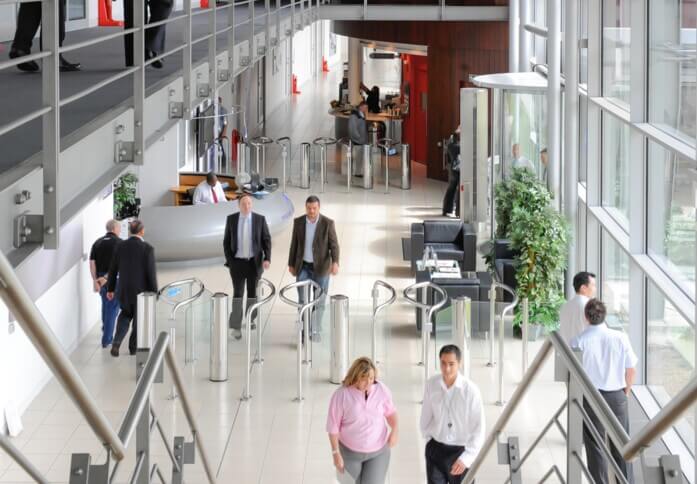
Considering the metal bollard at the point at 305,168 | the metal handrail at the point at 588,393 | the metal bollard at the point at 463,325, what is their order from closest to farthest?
the metal handrail at the point at 588,393, the metal bollard at the point at 463,325, the metal bollard at the point at 305,168

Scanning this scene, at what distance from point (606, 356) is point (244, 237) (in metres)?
4.94

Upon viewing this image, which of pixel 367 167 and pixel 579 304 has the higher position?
pixel 367 167

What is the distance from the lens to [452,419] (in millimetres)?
6770

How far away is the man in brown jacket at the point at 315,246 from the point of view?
11.4 m

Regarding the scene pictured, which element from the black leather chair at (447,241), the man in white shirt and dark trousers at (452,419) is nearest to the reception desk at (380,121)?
the black leather chair at (447,241)

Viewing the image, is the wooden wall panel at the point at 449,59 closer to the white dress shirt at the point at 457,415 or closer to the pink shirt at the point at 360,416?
the pink shirt at the point at 360,416

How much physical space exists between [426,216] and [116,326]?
8.37m

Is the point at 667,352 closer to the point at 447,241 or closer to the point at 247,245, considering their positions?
the point at 247,245

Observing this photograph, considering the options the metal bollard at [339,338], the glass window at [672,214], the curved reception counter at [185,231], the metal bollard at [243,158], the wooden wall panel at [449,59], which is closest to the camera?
the glass window at [672,214]

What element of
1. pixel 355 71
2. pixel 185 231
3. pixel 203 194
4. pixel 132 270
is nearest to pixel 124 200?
pixel 185 231

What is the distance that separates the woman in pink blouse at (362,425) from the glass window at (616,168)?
165 inches

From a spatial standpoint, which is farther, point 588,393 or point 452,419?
point 452,419

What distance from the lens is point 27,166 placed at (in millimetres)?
3541

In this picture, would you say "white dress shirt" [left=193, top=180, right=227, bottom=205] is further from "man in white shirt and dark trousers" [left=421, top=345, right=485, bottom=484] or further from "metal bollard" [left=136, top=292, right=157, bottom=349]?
"man in white shirt and dark trousers" [left=421, top=345, right=485, bottom=484]
